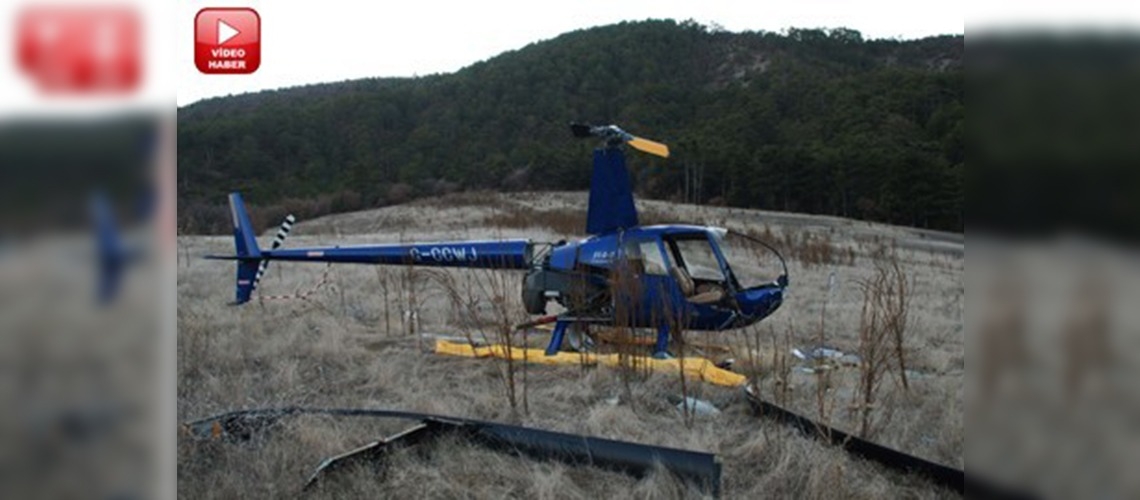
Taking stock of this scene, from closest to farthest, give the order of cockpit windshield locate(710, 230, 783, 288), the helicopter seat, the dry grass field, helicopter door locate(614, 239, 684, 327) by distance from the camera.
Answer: the dry grass field, helicopter door locate(614, 239, 684, 327), the helicopter seat, cockpit windshield locate(710, 230, 783, 288)

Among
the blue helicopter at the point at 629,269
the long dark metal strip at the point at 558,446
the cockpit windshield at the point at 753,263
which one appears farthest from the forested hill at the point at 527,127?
the cockpit windshield at the point at 753,263

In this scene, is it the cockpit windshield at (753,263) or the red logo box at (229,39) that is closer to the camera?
the red logo box at (229,39)

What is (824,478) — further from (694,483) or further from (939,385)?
(939,385)

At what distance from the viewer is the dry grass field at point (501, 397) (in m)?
3.19

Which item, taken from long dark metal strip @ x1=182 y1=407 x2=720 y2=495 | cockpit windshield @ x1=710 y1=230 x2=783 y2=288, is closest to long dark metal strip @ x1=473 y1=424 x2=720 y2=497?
long dark metal strip @ x1=182 y1=407 x2=720 y2=495

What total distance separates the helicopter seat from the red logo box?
5118 mm

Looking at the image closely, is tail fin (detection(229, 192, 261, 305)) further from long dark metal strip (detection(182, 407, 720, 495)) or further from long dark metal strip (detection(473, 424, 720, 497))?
long dark metal strip (detection(473, 424, 720, 497))

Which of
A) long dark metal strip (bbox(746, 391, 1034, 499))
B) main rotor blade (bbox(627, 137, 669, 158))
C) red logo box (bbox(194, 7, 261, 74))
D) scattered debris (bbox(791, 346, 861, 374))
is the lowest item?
scattered debris (bbox(791, 346, 861, 374))

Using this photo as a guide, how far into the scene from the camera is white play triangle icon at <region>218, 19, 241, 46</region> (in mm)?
1313

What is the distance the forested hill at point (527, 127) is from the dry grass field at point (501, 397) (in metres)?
0.45

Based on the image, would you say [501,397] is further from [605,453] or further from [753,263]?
[753,263]

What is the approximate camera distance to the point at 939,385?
529cm

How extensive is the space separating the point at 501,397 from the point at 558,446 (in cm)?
164

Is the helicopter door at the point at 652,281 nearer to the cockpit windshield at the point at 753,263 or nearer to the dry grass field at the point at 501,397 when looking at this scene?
the dry grass field at the point at 501,397
